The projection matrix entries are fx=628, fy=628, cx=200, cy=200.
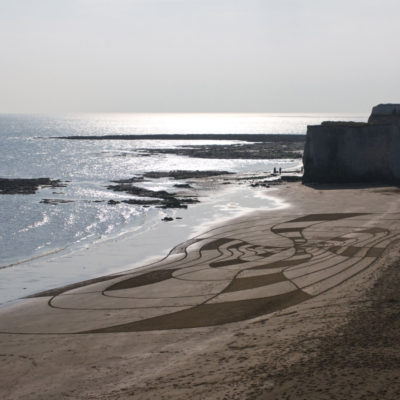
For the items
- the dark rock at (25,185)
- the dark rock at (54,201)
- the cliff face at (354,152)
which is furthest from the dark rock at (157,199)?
the cliff face at (354,152)

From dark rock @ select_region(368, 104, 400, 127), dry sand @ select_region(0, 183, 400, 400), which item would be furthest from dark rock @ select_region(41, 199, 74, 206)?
dark rock @ select_region(368, 104, 400, 127)

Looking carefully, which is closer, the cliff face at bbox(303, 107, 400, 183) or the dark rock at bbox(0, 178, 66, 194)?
the cliff face at bbox(303, 107, 400, 183)

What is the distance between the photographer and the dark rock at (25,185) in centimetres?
7100

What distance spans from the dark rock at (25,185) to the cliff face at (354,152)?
31.7 metres

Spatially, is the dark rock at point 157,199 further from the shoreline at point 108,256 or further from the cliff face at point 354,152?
the cliff face at point 354,152

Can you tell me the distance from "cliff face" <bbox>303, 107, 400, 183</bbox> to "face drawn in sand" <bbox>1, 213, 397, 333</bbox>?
23.8m

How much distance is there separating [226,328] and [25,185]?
60500 mm

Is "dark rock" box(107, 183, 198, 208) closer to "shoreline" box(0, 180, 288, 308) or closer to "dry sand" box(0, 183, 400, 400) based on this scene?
"shoreline" box(0, 180, 288, 308)

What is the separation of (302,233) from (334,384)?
2492 centimetres

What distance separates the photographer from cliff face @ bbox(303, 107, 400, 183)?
6138 centimetres

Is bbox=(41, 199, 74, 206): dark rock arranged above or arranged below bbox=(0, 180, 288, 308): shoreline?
above

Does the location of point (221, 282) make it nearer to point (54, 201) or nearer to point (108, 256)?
point (108, 256)

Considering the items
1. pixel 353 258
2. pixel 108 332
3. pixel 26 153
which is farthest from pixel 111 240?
pixel 26 153

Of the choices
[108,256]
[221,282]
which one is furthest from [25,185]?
[221,282]
